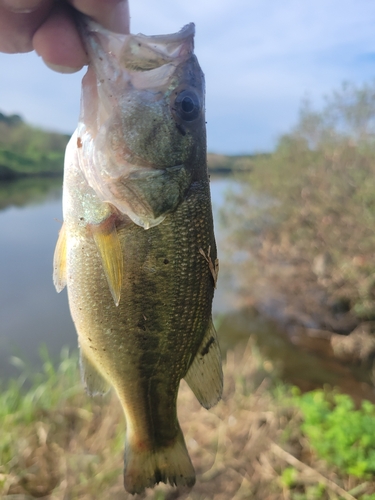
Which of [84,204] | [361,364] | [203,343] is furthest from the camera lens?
[361,364]

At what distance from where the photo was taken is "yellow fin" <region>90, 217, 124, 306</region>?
115 centimetres

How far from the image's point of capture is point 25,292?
879 cm

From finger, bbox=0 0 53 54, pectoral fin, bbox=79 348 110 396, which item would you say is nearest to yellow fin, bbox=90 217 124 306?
pectoral fin, bbox=79 348 110 396

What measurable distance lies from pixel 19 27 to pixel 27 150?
20.2 meters

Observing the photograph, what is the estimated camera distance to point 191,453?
3.22 metres

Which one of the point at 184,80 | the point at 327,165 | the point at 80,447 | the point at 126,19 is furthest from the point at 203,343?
the point at 327,165

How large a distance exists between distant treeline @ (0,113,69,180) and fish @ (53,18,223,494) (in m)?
15.1

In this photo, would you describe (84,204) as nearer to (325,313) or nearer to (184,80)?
(184,80)

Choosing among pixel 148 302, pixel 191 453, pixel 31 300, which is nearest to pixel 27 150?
pixel 31 300

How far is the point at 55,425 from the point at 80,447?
0.35m

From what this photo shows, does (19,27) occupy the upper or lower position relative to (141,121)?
upper

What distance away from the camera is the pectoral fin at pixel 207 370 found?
137 cm

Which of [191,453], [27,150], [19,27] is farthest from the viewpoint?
[27,150]

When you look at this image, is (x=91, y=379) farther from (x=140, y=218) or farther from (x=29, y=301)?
(x=29, y=301)
